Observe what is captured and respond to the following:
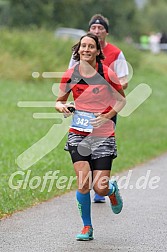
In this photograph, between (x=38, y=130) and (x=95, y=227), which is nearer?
(x=95, y=227)

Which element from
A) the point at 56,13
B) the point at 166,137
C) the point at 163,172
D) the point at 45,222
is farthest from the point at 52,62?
the point at 56,13

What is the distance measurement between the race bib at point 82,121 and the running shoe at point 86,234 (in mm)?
963

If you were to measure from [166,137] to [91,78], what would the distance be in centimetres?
1169

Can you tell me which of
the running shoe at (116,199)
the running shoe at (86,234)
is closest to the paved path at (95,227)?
the running shoe at (86,234)

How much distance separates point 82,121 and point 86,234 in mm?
1089

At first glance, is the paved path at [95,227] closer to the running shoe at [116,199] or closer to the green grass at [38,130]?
the running shoe at [116,199]

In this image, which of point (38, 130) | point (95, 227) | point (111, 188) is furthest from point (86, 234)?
point (38, 130)

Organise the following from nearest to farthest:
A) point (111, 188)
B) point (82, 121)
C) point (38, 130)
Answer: point (82, 121)
point (111, 188)
point (38, 130)

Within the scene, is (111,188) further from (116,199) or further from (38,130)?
(38,130)

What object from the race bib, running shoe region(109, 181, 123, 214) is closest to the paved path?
running shoe region(109, 181, 123, 214)

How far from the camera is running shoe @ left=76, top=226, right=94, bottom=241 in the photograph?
7.82 m

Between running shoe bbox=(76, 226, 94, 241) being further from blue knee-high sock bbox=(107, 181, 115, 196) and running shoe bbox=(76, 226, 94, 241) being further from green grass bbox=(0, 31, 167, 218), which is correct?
green grass bbox=(0, 31, 167, 218)

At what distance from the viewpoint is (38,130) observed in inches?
697

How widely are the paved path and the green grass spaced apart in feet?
1.30
